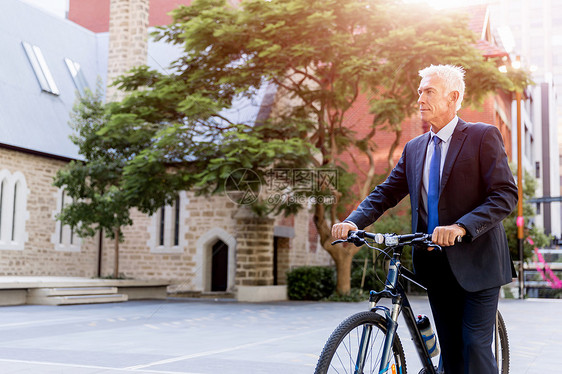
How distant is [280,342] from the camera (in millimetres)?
8750

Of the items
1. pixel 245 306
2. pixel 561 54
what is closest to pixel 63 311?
pixel 245 306

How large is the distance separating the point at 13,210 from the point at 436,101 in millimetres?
19338

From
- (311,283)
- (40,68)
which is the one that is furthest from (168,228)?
(40,68)

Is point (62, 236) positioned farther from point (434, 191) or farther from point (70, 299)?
point (434, 191)

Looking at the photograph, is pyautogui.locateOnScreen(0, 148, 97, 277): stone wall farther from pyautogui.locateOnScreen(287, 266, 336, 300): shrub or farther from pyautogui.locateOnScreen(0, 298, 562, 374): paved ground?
pyautogui.locateOnScreen(287, 266, 336, 300): shrub

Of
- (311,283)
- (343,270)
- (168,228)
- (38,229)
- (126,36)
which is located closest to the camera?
(343,270)

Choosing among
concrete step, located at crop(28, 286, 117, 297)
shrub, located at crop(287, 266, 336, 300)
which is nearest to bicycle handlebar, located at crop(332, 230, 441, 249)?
concrete step, located at crop(28, 286, 117, 297)

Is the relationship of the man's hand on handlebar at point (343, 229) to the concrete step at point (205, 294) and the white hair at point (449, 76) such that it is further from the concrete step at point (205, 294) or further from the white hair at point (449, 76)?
A: the concrete step at point (205, 294)

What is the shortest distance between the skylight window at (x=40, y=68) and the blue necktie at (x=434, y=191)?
20.7 meters

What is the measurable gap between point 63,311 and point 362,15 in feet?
29.8

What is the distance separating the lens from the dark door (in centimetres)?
2181

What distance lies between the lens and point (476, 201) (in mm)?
3391

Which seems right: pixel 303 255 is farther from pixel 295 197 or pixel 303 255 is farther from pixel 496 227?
pixel 496 227

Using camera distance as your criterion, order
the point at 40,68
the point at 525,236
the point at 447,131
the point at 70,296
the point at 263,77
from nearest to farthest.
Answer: the point at 447,131, the point at 70,296, the point at 263,77, the point at 525,236, the point at 40,68
